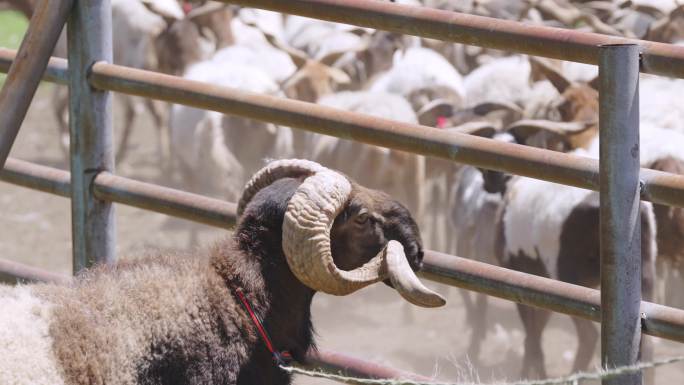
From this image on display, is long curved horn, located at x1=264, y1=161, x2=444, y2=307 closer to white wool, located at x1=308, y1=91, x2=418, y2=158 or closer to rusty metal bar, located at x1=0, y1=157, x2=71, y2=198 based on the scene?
rusty metal bar, located at x1=0, y1=157, x2=71, y2=198

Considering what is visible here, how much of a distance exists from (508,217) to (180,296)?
14.1 ft

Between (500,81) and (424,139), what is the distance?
27.8 feet

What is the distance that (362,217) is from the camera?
3213mm

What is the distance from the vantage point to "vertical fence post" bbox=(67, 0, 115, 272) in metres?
3.83

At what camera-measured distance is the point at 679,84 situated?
28.9 feet

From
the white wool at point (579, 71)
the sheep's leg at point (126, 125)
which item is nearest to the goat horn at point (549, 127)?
the white wool at point (579, 71)

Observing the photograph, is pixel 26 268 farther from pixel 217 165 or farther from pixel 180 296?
pixel 217 165

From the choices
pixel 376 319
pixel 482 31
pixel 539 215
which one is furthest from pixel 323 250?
pixel 376 319

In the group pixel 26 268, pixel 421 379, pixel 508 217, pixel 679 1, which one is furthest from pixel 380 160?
pixel 421 379

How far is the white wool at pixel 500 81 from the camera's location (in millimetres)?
11102

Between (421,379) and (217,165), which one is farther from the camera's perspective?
(217,165)

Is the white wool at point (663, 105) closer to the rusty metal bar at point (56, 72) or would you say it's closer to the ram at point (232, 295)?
the rusty metal bar at point (56, 72)

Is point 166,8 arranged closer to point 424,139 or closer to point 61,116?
point 61,116

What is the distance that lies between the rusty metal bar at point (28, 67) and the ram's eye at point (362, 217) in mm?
1227
